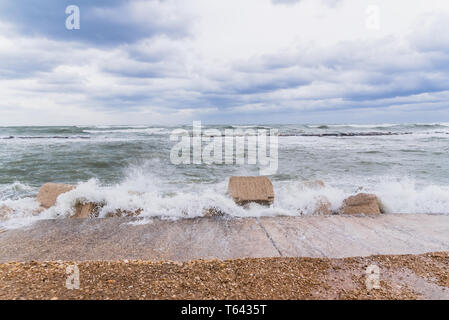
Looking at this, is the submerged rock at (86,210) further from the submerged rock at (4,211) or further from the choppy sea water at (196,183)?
the submerged rock at (4,211)

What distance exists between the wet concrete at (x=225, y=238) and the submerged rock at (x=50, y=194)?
702 millimetres

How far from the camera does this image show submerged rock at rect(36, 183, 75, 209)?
4.73 m

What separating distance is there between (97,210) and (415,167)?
10.0m

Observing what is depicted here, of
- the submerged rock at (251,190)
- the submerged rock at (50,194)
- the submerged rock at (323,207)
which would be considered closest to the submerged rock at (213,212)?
the submerged rock at (251,190)

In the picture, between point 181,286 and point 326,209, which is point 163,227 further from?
point 326,209

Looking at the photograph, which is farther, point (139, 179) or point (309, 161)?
point (309, 161)

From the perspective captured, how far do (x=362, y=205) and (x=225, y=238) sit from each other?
2649 millimetres

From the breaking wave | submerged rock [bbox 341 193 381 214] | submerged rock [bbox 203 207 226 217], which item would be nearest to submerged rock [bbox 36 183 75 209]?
the breaking wave

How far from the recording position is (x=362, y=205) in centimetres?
465

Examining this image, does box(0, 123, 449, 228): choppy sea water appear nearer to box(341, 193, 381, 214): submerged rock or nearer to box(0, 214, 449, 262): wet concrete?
box(341, 193, 381, 214): submerged rock

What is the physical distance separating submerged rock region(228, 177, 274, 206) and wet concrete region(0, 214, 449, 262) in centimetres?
60
